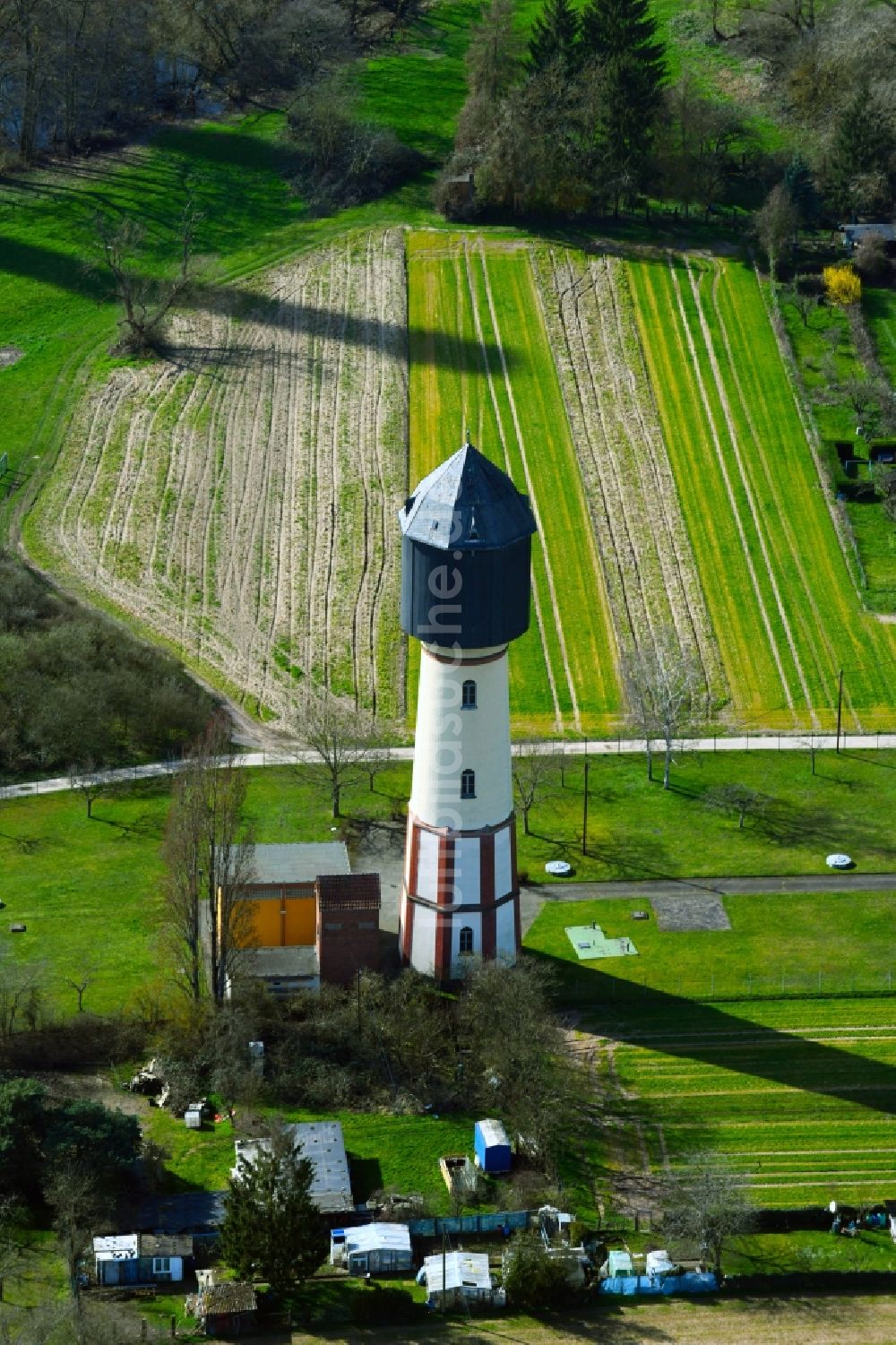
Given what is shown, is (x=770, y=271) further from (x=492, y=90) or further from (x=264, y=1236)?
(x=264, y=1236)

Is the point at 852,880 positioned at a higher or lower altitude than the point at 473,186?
lower

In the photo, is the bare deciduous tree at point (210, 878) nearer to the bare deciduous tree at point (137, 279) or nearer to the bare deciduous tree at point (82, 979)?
the bare deciduous tree at point (82, 979)

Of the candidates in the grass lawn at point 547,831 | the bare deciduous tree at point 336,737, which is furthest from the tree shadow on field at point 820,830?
the bare deciduous tree at point 336,737

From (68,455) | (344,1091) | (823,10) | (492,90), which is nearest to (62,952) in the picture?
(344,1091)

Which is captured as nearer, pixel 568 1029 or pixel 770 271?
pixel 568 1029

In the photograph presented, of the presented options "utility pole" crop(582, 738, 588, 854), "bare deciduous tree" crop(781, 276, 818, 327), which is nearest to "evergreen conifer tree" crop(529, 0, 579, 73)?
"bare deciduous tree" crop(781, 276, 818, 327)
